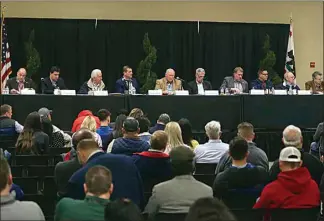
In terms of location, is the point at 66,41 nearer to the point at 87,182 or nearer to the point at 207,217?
the point at 87,182

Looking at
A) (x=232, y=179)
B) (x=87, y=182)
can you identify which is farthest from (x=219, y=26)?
(x=87, y=182)

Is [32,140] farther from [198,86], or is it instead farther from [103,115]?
[198,86]

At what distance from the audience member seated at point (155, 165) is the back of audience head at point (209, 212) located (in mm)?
2723

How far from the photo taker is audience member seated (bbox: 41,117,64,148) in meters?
7.99

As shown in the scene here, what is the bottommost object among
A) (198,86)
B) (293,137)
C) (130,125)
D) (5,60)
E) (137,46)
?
(293,137)

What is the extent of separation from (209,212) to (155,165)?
9.30 feet

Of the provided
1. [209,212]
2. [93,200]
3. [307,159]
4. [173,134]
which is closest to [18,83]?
[173,134]

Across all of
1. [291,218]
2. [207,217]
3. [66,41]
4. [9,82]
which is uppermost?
[66,41]

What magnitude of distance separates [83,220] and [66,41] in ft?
36.5

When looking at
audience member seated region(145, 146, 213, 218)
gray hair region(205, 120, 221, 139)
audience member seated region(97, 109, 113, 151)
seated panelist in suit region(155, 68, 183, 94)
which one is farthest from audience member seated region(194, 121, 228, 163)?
seated panelist in suit region(155, 68, 183, 94)

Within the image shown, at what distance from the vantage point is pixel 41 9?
47.3 feet

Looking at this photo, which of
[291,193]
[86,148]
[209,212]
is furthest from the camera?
[86,148]

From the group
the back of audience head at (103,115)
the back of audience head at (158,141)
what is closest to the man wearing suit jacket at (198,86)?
the back of audience head at (103,115)

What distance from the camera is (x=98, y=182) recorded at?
12.0ft
